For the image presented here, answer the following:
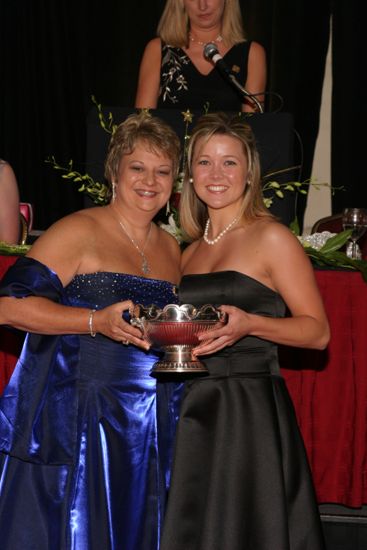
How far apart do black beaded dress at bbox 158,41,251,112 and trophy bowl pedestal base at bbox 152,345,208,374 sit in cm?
180

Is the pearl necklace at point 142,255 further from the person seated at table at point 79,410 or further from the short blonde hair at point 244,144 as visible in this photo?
the short blonde hair at point 244,144

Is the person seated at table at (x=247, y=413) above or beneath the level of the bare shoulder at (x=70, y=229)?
beneath

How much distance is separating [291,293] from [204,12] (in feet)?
6.63

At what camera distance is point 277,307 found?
3234 millimetres

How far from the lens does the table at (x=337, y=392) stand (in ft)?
12.7

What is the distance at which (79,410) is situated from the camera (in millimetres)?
3230

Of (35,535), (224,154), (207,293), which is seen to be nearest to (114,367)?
(207,293)

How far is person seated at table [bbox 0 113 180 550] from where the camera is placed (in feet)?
10.4

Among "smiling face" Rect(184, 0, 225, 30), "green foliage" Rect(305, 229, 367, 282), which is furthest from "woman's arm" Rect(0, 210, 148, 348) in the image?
"smiling face" Rect(184, 0, 225, 30)

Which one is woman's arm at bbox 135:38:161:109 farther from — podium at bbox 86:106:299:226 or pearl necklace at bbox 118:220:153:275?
pearl necklace at bbox 118:220:153:275

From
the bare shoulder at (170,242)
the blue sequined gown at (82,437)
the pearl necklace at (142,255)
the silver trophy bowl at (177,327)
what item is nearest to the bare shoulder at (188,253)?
the bare shoulder at (170,242)

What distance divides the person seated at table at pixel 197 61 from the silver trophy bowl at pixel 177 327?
1.85 m

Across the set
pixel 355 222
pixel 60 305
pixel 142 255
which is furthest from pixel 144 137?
pixel 355 222

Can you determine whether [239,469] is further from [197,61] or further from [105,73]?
[105,73]
